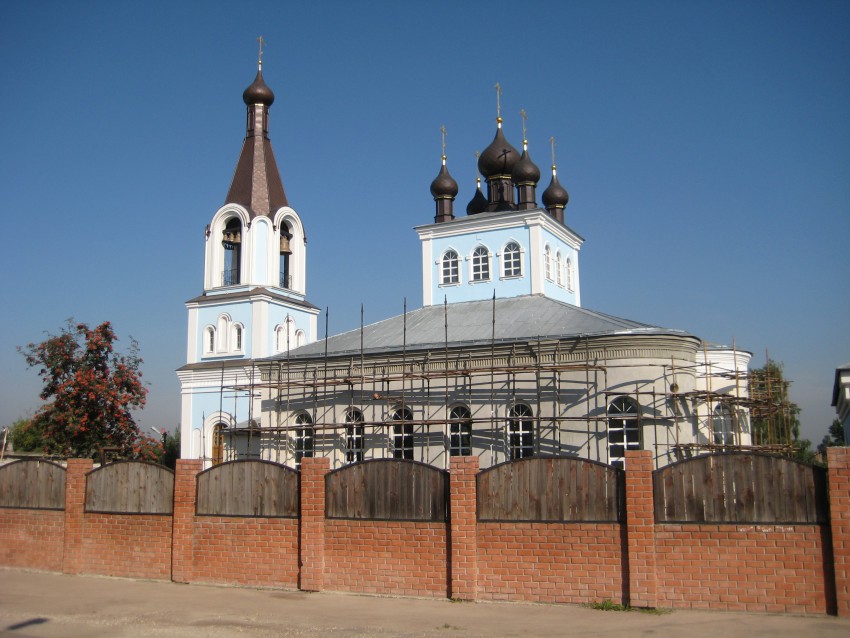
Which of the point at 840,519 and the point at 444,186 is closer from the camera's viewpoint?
the point at 840,519

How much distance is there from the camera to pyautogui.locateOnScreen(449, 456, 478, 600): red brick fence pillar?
35.0 feet

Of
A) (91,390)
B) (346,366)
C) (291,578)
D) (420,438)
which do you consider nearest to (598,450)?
(420,438)

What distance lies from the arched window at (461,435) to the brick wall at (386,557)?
7.01m

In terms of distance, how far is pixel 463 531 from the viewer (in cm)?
1077

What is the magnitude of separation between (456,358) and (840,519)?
398 inches

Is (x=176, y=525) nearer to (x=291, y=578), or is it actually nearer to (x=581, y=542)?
(x=291, y=578)

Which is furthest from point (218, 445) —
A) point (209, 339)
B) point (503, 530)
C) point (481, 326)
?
point (503, 530)

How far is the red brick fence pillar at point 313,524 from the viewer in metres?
11.5

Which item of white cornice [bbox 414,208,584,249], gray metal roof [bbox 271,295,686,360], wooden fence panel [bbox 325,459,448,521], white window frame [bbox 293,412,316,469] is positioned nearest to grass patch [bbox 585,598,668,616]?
wooden fence panel [bbox 325,459,448,521]

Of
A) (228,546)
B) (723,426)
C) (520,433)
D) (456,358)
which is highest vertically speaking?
(456,358)

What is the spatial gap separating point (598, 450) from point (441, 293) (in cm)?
804

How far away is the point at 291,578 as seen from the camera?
11.7 metres

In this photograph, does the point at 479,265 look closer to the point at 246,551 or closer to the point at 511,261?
the point at 511,261

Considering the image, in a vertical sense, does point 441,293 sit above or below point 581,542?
above
